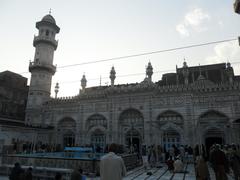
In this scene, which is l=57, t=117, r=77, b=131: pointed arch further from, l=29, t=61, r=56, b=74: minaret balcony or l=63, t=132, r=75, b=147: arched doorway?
l=29, t=61, r=56, b=74: minaret balcony

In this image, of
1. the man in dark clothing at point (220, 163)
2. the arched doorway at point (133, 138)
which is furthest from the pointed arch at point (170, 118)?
the man in dark clothing at point (220, 163)

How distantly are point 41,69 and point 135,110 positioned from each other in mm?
16930

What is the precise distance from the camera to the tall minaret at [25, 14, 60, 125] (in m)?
31.8

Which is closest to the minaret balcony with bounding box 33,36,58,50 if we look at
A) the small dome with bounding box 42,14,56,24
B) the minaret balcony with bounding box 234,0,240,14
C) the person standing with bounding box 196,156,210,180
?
the small dome with bounding box 42,14,56,24

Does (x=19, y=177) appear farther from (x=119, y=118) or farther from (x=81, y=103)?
(x=81, y=103)

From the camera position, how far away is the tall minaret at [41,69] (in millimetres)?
31812

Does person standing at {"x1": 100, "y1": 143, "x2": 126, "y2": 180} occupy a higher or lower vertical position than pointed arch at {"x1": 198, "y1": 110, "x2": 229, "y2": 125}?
lower

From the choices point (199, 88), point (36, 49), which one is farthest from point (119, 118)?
point (36, 49)

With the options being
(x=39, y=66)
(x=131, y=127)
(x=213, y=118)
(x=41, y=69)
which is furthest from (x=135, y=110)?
(x=39, y=66)

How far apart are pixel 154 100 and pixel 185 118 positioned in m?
4.30

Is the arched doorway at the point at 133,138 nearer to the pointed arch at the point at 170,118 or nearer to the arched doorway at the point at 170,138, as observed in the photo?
the arched doorway at the point at 170,138

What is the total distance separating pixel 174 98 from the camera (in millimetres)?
24594

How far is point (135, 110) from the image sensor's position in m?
26.6

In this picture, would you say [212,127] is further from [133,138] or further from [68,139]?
[68,139]
